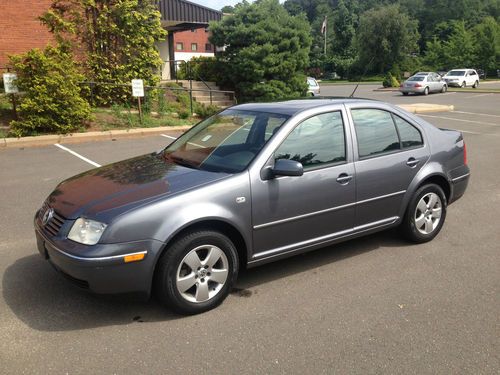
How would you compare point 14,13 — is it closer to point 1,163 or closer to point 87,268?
point 1,163

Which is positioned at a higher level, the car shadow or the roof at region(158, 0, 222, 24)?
the roof at region(158, 0, 222, 24)

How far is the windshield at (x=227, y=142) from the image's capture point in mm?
3959

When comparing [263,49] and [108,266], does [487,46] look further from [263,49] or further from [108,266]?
[108,266]

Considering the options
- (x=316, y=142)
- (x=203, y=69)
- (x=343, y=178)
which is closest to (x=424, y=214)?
(x=343, y=178)

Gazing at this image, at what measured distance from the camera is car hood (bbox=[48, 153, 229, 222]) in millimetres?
3375

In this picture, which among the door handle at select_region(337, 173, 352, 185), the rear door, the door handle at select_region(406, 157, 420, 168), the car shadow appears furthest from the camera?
the door handle at select_region(406, 157, 420, 168)

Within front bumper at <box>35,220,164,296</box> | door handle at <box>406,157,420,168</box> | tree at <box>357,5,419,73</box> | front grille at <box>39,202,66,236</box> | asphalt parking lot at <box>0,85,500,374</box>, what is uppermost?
tree at <box>357,5,419,73</box>

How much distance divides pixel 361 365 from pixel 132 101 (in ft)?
44.5

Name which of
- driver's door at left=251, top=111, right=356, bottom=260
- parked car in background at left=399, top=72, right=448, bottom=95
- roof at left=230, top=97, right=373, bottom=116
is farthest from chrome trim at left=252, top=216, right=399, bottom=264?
parked car in background at left=399, top=72, right=448, bottom=95

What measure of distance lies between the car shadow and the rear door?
556 mm

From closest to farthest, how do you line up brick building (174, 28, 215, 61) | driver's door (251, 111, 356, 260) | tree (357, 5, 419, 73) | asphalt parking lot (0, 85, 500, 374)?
asphalt parking lot (0, 85, 500, 374)
driver's door (251, 111, 356, 260)
brick building (174, 28, 215, 61)
tree (357, 5, 419, 73)

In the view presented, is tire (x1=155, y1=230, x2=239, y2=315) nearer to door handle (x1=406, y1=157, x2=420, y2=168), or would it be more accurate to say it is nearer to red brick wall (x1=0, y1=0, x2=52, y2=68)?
door handle (x1=406, y1=157, x2=420, y2=168)

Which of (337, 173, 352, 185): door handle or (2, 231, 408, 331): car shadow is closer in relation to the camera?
(2, 231, 408, 331): car shadow

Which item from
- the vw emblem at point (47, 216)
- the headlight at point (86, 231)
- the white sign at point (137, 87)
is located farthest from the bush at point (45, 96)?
the headlight at point (86, 231)
